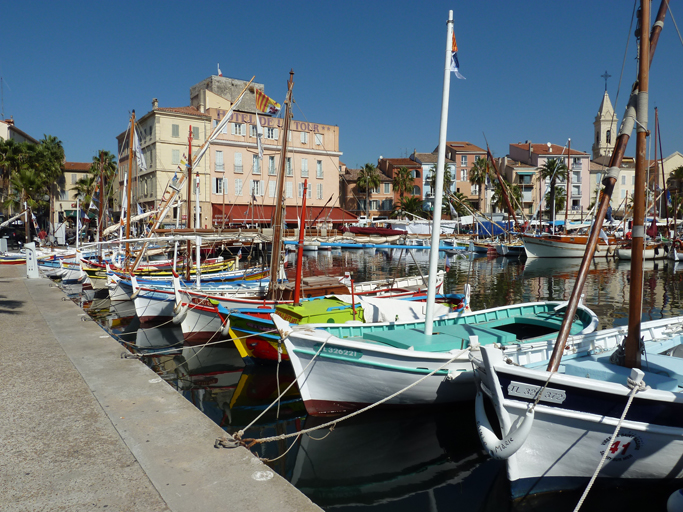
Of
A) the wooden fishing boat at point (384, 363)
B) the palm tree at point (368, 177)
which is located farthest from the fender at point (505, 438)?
the palm tree at point (368, 177)

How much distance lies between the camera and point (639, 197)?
7.29 m

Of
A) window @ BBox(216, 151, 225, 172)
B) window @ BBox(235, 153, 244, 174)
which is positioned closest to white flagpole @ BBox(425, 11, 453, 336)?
window @ BBox(216, 151, 225, 172)

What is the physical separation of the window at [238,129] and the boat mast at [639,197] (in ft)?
193

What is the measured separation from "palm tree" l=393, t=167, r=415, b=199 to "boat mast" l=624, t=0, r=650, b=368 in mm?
75117

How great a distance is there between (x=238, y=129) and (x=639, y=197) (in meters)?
59.7

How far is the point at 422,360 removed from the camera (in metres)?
8.30

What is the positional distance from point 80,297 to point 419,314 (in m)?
18.9

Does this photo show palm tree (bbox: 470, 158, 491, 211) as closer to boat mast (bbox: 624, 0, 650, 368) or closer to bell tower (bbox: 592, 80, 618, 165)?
bell tower (bbox: 592, 80, 618, 165)

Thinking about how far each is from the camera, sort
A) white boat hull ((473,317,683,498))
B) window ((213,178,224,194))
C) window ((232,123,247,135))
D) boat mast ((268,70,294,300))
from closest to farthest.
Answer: white boat hull ((473,317,683,498)) < boat mast ((268,70,294,300)) < window ((213,178,224,194)) < window ((232,123,247,135))

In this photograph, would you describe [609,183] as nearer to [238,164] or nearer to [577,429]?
[577,429]

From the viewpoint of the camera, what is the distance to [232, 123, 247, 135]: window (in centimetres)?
6197

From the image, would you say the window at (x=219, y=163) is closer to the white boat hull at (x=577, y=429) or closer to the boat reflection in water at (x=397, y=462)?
the boat reflection in water at (x=397, y=462)

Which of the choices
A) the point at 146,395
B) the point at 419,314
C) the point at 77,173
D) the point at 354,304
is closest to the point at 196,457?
the point at 146,395

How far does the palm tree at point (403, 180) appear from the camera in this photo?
3238 inches
